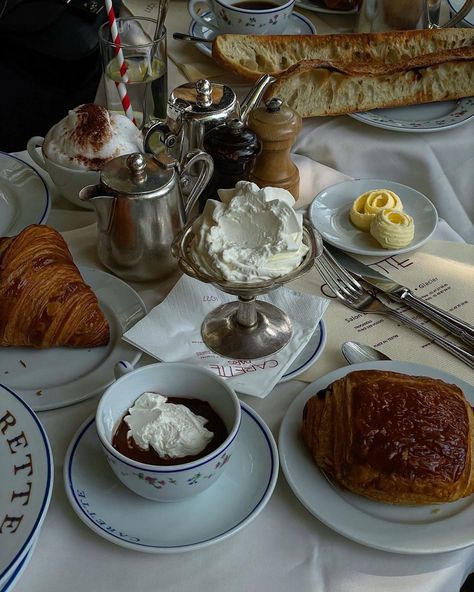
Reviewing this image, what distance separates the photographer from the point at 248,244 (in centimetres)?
77

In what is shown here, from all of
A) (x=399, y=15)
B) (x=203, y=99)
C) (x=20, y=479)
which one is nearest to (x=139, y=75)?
(x=203, y=99)

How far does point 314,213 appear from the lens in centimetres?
110

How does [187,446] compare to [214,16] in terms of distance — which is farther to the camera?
[214,16]

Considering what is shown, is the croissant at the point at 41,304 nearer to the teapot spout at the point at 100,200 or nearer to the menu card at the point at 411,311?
the teapot spout at the point at 100,200

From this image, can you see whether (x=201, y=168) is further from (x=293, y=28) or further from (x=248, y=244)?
(x=293, y=28)

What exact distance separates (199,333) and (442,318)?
0.31 metres

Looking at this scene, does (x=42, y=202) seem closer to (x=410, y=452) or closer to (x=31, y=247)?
(x=31, y=247)

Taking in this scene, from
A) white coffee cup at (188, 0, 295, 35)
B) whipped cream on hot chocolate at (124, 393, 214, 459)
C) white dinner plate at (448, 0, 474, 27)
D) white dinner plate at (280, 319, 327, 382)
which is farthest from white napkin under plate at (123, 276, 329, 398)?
white dinner plate at (448, 0, 474, 27)

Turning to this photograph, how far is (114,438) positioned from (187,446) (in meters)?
0.07

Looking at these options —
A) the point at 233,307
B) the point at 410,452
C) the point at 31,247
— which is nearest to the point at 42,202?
the point at 31,247

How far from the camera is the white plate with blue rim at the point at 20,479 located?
1.90ft

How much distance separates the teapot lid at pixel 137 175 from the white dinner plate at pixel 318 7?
0.95 m

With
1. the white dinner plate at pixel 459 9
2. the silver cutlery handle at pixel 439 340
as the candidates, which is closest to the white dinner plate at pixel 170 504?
the silver cutlery handle at pixel 439 340

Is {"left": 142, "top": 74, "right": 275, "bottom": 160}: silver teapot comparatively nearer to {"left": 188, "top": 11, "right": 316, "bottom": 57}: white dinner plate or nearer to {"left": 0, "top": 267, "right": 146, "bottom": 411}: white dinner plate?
{"left": 0, "top": 267, "right": 146, "bottom": 411}: white dinner plate
